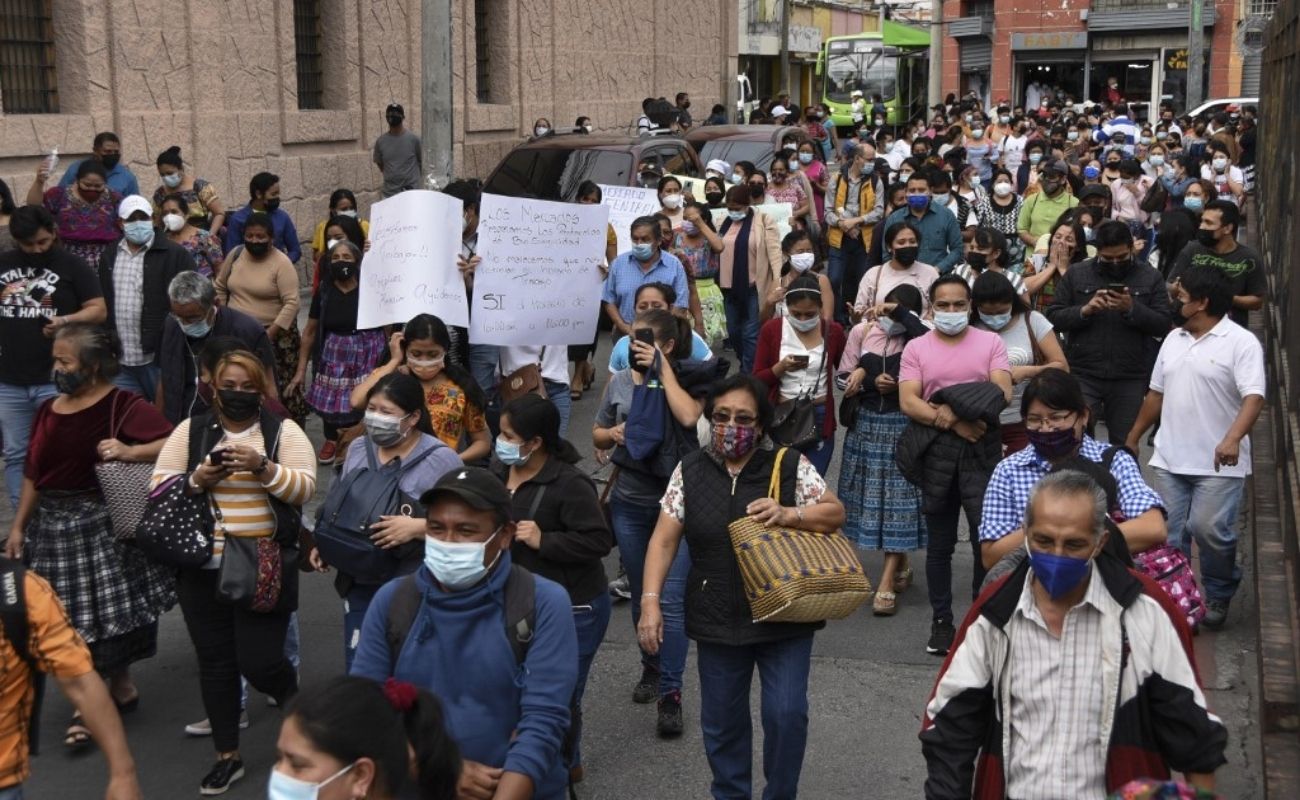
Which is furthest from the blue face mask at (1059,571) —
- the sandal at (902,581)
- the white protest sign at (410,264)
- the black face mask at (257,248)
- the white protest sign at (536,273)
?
→ the black face mask at (257,248)

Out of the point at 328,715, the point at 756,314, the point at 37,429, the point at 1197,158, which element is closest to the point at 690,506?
the point at 328,715

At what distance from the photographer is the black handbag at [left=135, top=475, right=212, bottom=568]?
5762mm

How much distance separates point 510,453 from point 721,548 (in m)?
0.90

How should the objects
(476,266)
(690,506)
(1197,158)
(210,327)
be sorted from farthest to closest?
(1197,158) < (476,266) < (210,327) < (690,506)

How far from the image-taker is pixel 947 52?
59031mm

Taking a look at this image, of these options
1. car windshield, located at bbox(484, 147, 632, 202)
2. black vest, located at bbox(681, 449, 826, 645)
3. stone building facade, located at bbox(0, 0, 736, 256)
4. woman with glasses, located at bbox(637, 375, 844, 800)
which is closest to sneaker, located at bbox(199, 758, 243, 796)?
woman with glasses, located at bbox(637, 375, 844, 800)

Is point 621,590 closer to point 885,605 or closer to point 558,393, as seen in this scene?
point 885,605

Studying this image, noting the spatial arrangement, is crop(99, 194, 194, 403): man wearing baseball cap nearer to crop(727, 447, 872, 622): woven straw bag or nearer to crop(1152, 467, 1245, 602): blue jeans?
crop(727, 447, 872, 622): woven straw bag

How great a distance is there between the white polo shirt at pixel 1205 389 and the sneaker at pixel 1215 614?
686 mm

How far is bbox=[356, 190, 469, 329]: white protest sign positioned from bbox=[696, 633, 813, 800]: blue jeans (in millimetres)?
3961

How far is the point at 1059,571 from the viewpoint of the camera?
3.83 metres

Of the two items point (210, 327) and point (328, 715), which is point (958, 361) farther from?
point (328, 715)

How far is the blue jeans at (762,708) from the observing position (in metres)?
5.21

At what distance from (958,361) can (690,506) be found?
8.34 ft
